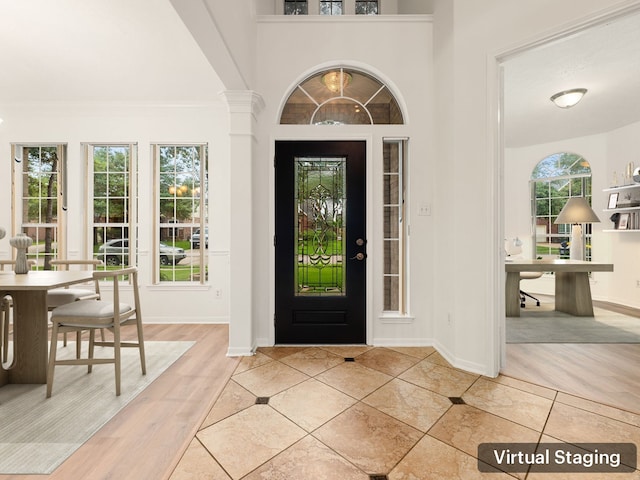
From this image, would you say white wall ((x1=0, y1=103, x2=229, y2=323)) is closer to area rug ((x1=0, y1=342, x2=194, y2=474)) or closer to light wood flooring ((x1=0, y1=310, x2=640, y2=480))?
light wood flooring ((x1=0, y1=310, x2=640, y2=480))

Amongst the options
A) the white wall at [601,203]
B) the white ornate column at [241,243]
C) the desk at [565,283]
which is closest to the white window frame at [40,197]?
the white ornate column at [241,243]

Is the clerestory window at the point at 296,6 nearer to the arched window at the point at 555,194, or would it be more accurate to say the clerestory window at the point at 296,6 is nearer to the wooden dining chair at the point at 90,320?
the wooden dining chair at the point at 90,320

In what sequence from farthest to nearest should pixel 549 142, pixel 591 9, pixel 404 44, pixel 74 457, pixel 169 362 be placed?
pixel 549 142
pixel 404 44
pixel 169 362
pixel 591 9
pixel 74 457

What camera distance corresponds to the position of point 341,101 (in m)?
3.16

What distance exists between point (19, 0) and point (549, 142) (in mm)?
7869

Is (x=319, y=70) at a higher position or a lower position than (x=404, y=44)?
lower

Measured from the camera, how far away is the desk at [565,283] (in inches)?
155

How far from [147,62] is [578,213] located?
610 centimetres

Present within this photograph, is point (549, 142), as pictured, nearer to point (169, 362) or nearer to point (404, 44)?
point (404, 44)

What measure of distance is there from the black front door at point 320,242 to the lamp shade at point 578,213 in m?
3.55

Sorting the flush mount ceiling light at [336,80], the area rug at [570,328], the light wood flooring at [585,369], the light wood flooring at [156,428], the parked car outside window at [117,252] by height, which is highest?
the flush mount ceiling light at [336,80]

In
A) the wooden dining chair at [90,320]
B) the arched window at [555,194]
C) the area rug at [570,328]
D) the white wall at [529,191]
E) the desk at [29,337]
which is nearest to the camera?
the wooden dining chair at [90,320]

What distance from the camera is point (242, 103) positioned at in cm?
285

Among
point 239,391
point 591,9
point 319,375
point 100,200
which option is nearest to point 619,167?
point 591,9
